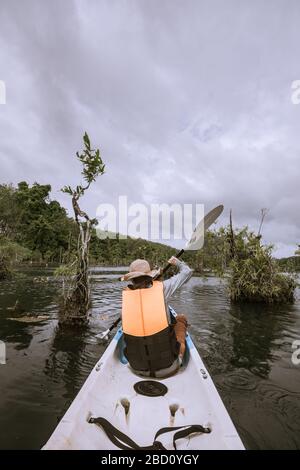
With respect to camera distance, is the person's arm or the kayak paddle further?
the kayak paddle

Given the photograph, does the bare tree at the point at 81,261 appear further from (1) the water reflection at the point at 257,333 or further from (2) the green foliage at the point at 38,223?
(2) the green foliage at the point at 38,223

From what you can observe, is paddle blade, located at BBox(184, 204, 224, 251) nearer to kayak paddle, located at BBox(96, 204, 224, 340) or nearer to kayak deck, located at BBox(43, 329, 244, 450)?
kayak paddle, located at BBox(96, 204, 224, 340)

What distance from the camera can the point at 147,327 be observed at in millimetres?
3588

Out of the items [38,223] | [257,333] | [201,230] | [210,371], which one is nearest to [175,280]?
[210,371]

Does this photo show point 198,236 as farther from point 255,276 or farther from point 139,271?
point 255,276

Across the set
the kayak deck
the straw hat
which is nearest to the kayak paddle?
the straw hat

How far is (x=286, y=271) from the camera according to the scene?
13734 mm

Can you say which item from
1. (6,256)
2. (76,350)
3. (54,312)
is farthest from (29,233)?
(76,350)

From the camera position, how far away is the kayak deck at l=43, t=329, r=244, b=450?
2.40 m

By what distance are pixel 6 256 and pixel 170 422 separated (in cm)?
2008

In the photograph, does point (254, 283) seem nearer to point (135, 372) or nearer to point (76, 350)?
point (76, 350)

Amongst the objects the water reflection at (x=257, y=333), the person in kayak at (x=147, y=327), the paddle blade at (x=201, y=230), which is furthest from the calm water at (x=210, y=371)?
the paddle blade at (x=201, y=230)

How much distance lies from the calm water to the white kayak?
101 cm

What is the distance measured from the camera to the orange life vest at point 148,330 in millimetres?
3594
